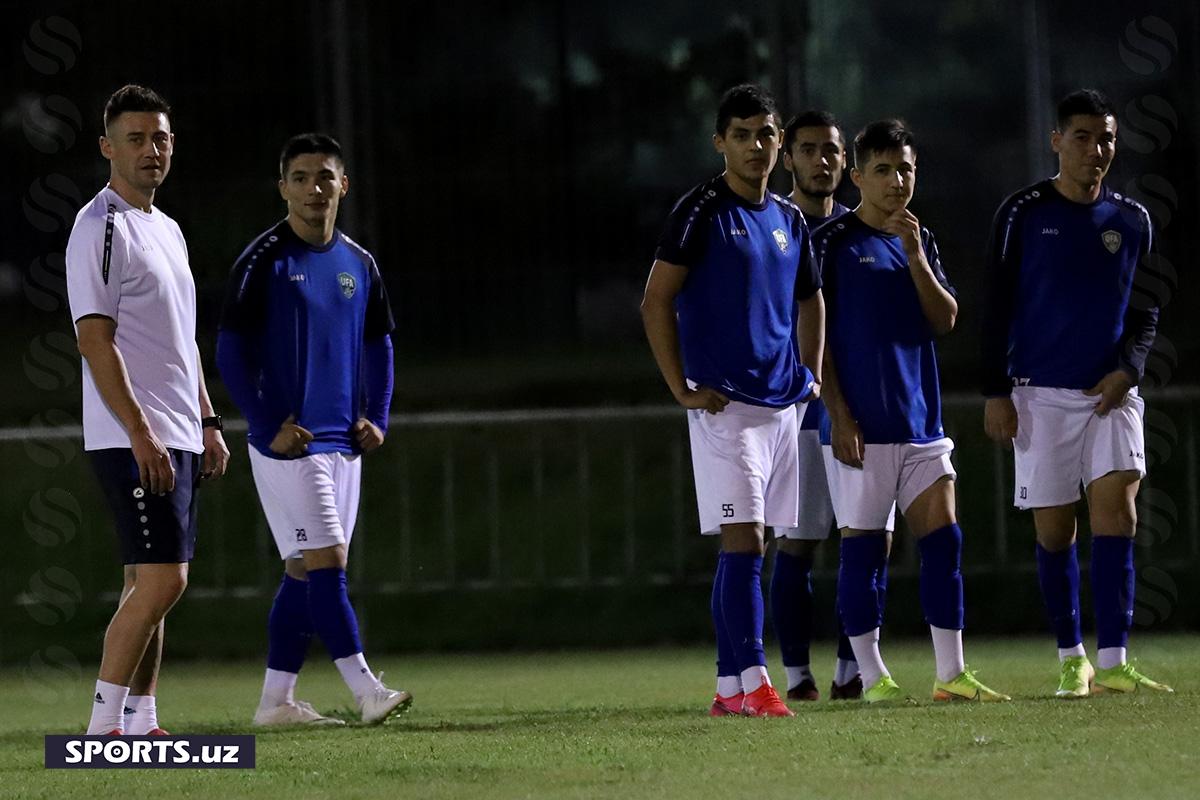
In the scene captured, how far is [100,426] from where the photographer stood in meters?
5.30

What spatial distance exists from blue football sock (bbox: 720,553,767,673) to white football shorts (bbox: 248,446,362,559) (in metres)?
1.20

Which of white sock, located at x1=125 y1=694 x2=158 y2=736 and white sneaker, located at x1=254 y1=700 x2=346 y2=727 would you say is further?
white sneaker, located at x1=254 y1=700 x2=346 y2=727

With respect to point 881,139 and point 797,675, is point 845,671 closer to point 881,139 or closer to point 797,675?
point 797,675

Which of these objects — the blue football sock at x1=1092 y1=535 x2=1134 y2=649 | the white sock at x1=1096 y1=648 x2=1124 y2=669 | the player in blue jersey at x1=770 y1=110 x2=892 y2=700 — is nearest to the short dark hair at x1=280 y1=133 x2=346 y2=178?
the player in blue jersey at x1=770 y1=110 x2=892 y2=700

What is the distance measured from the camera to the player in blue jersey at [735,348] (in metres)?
6.02

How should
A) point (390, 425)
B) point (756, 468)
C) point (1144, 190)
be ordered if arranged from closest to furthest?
point (756, 468), point (390, 425), point (1144, 190)

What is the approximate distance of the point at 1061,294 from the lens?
6.39m

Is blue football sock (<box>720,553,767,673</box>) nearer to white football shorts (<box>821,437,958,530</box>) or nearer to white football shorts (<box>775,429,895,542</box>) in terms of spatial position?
white football shorts (<box>821,437,958,530</box>)

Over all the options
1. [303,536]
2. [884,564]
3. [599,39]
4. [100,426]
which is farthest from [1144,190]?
[100,426]

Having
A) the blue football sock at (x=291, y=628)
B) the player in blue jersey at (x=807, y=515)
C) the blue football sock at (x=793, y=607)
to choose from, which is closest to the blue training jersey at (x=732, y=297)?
the player in blue jersey at (x=807, y=515)

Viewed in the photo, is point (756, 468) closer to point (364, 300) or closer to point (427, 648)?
point (364, 300)

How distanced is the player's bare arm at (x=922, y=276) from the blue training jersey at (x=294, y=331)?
5.53 feet

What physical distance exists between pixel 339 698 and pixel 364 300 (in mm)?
1679

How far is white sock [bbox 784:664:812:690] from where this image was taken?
21.9ft
